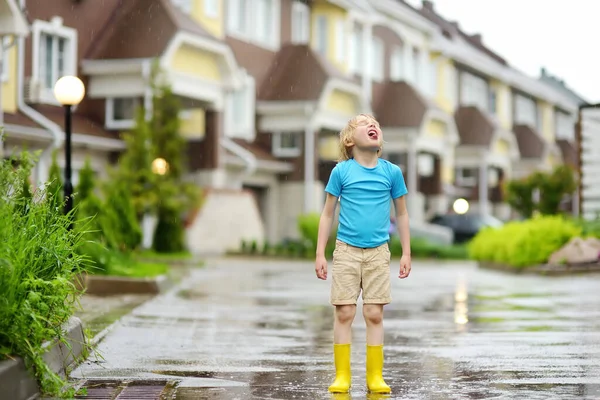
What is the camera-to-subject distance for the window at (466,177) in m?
57.0

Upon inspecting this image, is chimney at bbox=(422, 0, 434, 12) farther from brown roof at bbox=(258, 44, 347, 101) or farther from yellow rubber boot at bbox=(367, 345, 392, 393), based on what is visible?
yellow rubber boot at bbox=(367, 345, 392, 393)

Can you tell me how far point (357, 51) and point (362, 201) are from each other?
38.0 metres

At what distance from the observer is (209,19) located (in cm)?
3438

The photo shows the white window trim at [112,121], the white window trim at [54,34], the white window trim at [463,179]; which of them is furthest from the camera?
the white window trim at [463,179]

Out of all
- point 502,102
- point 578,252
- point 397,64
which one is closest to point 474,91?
point 502,102

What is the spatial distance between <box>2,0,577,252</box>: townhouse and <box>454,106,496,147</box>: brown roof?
89 mm

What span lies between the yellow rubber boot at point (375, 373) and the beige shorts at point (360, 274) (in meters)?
0.31

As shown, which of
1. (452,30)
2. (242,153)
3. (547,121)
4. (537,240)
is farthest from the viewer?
(547,121)

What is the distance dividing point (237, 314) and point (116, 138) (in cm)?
1836

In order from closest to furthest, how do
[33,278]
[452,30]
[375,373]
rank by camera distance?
1. [33,278]
2. [375,373]
3. [452,30]

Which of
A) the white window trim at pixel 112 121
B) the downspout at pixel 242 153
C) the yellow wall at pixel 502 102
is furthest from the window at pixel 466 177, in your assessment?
the white window trim at pixel 112 121

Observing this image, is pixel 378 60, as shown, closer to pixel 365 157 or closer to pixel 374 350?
pixel 365 157

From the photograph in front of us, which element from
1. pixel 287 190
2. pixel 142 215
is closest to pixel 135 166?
pixel 142 215

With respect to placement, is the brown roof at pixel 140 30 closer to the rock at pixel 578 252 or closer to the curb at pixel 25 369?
the rock at pixel 578 252
